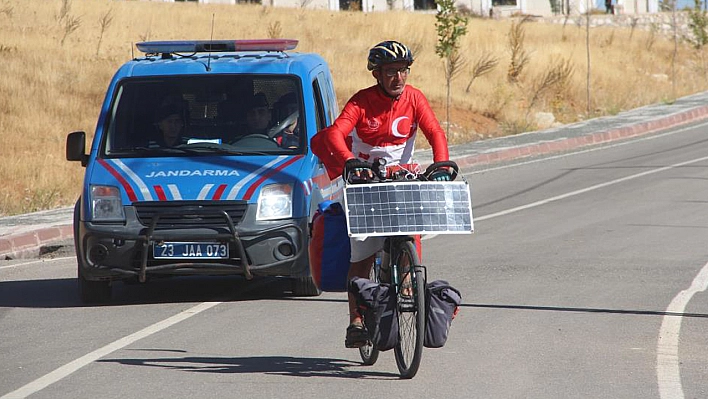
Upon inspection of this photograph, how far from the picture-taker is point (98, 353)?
8023mm

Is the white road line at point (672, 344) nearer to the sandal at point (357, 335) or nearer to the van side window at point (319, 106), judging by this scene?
the sandal at point (357, 335)

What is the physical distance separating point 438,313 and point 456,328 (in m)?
1.96

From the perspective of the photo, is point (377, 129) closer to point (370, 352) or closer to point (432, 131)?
point (432, 131)

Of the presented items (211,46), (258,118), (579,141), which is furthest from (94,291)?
(579,141)

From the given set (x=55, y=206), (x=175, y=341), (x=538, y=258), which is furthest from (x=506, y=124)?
(x=175, y=341)

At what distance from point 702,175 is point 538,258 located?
781 cm

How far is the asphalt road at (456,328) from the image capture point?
690cm

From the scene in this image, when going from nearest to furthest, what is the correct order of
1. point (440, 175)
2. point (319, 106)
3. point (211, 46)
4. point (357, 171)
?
point (357, 171) → point (440, 175) → point (319, 106) → point (211, 46)

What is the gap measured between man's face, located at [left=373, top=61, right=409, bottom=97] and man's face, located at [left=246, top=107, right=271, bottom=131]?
353 centimetres

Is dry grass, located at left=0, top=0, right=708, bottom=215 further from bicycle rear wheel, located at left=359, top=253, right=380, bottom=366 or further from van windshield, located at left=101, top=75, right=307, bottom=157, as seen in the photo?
bicycle rear wheel, located at left=359, top=253, right=380, bottom=366

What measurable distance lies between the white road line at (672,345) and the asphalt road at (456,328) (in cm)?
2

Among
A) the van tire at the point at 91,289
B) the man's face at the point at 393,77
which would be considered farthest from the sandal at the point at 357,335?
the van tire at the point at 91,289

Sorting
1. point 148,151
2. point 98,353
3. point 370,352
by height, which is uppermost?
point 148,151

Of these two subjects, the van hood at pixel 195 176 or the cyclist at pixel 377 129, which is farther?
the van hood at pixel 195 176
